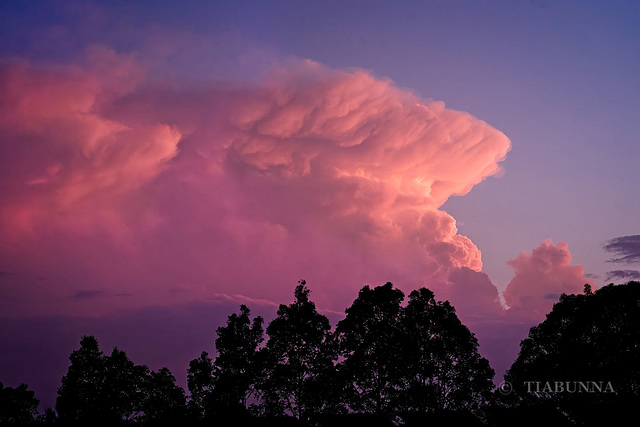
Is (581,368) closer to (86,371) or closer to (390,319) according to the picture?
(390,319)

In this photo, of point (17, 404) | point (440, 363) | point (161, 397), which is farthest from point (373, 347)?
point (17, 404)

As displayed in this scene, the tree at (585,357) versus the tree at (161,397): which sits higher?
the tree at (585,357)

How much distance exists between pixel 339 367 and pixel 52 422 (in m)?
23.1

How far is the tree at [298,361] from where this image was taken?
138ft

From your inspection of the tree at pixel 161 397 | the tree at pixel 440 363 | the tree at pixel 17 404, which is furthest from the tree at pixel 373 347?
the tree at pixel 17 404

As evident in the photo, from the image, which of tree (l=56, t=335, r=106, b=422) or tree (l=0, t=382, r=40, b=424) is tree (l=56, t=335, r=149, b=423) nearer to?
tree (l=56, t=335, r=106, b=422)

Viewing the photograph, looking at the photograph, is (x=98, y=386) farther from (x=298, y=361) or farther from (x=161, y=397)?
(x=298, y=361)

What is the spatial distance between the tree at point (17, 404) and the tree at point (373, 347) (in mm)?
38302

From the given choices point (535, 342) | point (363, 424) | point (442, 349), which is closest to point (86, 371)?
point (363, 424)

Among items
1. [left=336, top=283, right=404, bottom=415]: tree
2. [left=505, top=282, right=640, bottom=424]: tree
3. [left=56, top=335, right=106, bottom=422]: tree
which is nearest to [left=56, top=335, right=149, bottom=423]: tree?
[left=56, top=335, right=106, bottom=422]: tree

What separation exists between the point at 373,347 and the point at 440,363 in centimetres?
616

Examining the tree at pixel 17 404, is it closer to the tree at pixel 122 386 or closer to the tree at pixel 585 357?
the tree at pixel 122 386

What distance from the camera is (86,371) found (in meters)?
48.2

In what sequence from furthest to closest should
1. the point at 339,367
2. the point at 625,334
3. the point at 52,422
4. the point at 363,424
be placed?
1. the point at 339,367
2. the point at 625,334
3. the point at 363,424
4. the point at 52,422
